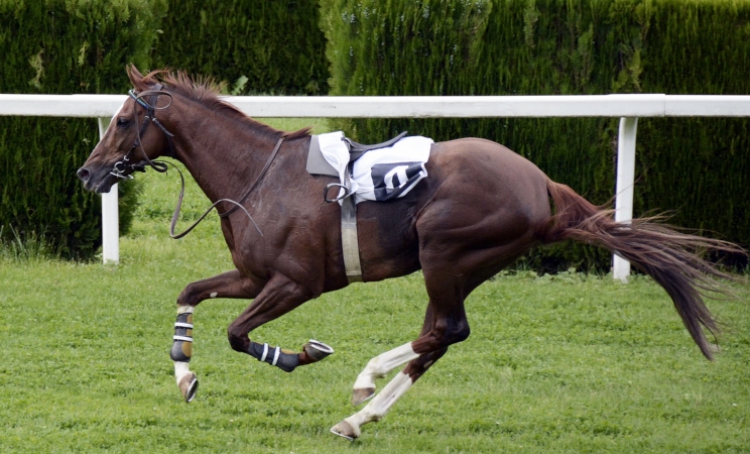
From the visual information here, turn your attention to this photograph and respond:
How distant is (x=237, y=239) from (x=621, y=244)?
1.93 m

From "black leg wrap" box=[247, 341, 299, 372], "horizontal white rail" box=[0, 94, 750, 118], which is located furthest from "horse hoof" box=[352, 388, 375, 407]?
"horizontal white rail" box=[0, 94, 750, 118]

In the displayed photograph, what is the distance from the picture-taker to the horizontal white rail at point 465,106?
7641 millimetres

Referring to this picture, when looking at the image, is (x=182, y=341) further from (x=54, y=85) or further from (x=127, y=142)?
(x=54, y=85)

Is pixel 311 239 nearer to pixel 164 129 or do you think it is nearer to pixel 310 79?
pixel 164 129

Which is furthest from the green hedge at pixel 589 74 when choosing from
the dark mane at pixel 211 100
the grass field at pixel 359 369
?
the dark mane at pixel 211 100

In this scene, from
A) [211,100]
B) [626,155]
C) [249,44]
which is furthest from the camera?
[249,44]

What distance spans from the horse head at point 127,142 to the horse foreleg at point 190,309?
0.70 meters

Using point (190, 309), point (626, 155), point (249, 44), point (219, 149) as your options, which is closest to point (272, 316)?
point (190, 309)

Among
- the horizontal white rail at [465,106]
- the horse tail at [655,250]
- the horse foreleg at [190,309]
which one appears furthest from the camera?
the horizontal white rail at [465,106]

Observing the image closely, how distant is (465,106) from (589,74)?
130 centimetres

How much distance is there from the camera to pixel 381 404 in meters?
5.39

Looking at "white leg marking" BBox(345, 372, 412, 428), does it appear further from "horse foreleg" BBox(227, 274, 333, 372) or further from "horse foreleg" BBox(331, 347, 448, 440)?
"horse foreleg" BBox(227, 274, 333, 372)

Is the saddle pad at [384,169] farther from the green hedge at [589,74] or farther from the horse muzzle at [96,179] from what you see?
the green hedge at [589,74]

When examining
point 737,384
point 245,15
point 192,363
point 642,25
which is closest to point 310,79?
point 245,15
